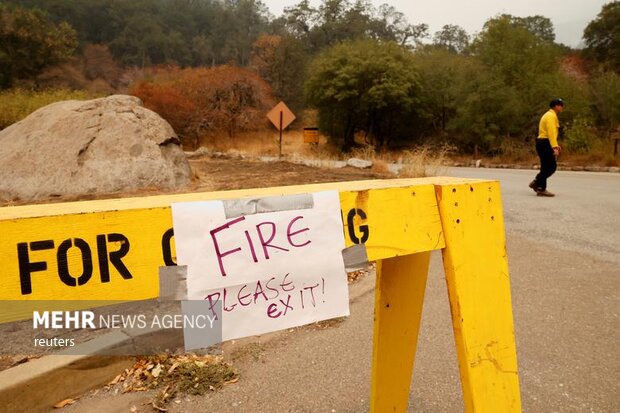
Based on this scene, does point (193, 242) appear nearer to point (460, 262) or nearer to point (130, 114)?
point (460, 262)

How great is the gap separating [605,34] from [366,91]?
1178 inches

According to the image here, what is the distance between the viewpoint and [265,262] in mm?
1274

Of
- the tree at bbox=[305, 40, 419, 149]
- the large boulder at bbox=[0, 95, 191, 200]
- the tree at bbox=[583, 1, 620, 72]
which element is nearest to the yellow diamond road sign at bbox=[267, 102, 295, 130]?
the large boulder at bbox=[0, 95, 191, 200]

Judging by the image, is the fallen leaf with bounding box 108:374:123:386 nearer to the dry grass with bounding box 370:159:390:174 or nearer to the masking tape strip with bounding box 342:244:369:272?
the masking tape strip with bounding box 342:244:369:272

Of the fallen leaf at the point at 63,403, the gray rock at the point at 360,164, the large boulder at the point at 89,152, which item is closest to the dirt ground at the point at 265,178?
the large boulder at the point at 89,152

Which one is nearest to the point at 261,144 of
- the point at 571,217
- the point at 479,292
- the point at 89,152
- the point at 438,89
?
the point at 438,89

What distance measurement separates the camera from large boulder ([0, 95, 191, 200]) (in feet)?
25.0

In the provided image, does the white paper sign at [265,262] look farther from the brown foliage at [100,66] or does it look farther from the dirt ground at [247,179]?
the brown foliage at [100,66]

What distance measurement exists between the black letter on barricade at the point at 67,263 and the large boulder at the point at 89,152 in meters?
7.18

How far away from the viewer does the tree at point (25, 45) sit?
39312mm

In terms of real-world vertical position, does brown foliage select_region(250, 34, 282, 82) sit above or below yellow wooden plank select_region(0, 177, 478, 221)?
above

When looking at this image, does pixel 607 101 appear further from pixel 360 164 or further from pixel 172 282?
pixel 172 282

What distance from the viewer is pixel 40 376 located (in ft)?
8.02

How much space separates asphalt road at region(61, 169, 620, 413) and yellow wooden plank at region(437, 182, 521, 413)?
101 cm
